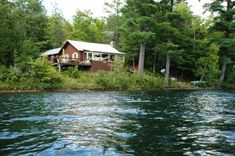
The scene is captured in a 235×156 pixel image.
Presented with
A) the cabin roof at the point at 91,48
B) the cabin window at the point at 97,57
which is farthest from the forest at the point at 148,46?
the cabin window at the point at 97,57

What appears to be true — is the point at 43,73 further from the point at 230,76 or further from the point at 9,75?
the point at 230,76

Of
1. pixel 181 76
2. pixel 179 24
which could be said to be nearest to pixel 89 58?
pixel 179 24

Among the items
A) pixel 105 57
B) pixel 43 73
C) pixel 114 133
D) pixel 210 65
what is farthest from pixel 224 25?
pixel 114 133

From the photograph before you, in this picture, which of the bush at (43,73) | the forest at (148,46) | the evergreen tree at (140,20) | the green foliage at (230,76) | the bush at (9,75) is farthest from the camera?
the green foliage at (230,76)

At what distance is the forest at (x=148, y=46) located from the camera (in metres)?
40.7

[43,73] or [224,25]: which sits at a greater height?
[224,25]

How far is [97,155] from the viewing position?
29.7ft

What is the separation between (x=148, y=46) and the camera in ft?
191

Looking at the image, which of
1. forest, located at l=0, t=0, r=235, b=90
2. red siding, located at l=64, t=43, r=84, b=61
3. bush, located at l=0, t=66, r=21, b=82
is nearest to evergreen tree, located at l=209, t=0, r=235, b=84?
forest, located at l=0, t=0, r=235, b=90

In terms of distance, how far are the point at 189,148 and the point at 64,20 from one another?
77057 mm

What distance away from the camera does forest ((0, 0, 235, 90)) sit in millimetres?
40688

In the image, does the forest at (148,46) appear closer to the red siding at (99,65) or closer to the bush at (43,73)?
the bush at (43,73)

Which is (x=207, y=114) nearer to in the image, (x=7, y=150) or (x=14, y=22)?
(x=7, y=150)

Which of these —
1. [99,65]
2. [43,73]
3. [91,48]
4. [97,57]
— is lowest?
[43,73]
